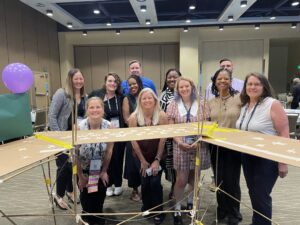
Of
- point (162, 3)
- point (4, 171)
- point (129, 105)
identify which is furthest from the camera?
point (162, 3)

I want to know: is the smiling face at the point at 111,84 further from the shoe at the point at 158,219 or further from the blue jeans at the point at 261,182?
the blue jeans at the point at 261,182

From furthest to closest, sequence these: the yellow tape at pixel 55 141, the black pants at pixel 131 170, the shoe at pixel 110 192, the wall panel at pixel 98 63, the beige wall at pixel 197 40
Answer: the wall panel at pixel 98 63 → the beige wall at pixel 197 40 → the shoe at pixel 110 192 → the black pants at pixel 131 170 → the yellow tape at pixel 55 141

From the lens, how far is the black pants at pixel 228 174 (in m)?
2.24

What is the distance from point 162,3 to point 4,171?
5597 mm

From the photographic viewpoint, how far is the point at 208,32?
25.2 feet

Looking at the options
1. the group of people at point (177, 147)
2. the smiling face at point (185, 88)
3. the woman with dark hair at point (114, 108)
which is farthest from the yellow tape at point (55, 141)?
the smiling face at point (185, 88)

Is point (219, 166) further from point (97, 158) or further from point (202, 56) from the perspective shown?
point (202, 56)

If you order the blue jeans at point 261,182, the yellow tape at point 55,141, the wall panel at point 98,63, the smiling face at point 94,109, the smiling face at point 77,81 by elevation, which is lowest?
the blue jeans at point 261,182

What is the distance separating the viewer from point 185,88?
230 centimetres

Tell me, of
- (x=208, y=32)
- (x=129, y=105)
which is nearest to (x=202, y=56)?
(x=208, y=32)

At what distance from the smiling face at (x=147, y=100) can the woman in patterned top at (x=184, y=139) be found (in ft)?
0.62

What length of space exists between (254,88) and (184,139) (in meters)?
0.71

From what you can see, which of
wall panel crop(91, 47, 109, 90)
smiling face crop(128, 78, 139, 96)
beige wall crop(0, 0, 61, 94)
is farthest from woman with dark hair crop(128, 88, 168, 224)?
wall panel crop(91, 47, 109, 90)

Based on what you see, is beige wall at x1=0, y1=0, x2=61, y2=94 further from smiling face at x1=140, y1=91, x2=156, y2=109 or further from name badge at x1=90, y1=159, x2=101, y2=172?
smiling face at x1=140, y1=91, x2=156, y2=109
